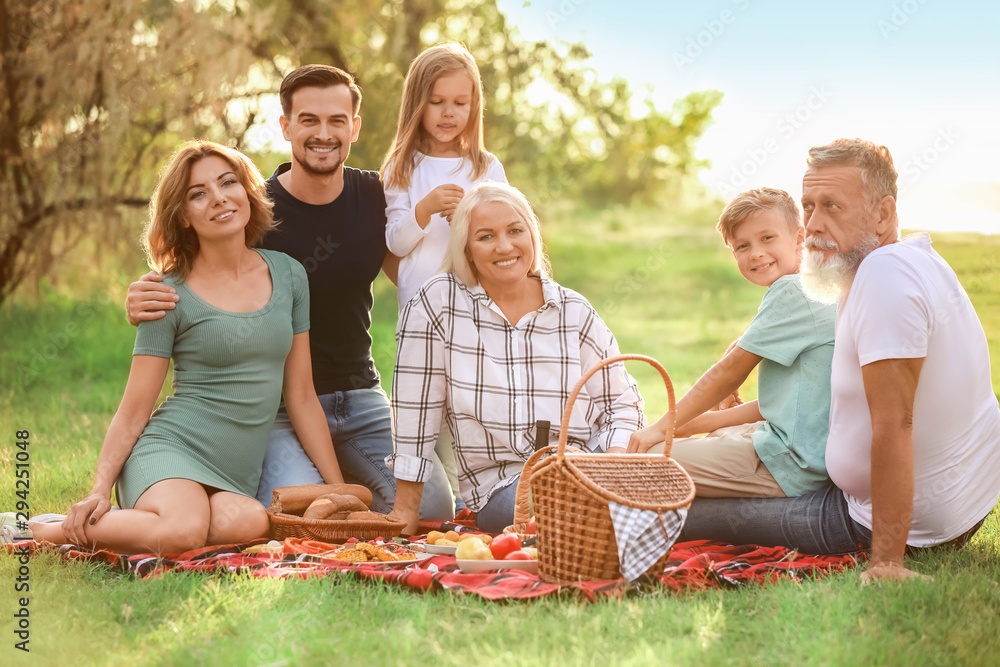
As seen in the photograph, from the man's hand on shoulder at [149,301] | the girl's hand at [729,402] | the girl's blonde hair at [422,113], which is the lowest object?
the girl's hand at [729,402]

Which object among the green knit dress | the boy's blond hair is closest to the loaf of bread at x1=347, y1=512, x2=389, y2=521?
the green knit dress

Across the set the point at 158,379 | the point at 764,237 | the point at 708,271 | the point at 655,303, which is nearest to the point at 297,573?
the point at 158,379

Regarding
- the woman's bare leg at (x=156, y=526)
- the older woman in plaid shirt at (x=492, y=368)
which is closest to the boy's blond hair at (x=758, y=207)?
the older woman in plaid shirt at (x=492, y=368)

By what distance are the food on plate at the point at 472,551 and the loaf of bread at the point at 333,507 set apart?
828mm

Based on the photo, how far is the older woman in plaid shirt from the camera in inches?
162

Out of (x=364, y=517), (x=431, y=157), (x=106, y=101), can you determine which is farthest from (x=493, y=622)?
(x=106, y=101)

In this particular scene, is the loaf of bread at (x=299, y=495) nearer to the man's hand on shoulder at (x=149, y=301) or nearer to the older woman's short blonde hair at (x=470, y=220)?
the man's hand on shoulder at (x=149, y=301)

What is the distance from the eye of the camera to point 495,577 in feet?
10.9

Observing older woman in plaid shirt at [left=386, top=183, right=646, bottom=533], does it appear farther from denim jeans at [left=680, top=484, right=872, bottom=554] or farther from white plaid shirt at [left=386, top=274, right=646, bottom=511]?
denim jeans at [left=680, top=484, right=872, bottom=554]

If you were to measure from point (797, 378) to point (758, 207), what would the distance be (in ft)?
2.69

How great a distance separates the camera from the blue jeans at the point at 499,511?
4043 mm

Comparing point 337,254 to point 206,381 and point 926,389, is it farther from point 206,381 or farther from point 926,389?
point 926,389

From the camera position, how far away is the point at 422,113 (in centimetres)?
485

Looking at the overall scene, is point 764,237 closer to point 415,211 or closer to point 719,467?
point 719,467
